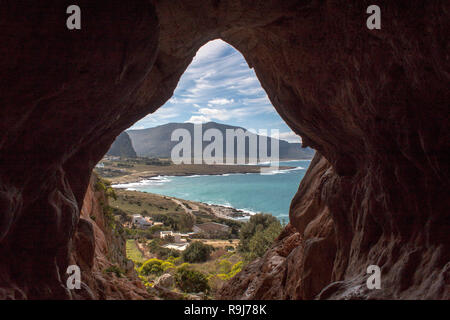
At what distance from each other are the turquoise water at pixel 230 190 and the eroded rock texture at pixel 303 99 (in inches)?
3070

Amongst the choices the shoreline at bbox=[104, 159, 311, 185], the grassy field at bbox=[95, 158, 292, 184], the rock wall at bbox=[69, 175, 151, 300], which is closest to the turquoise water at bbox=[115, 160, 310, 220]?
the shoreline at bbox=[104, 159, 311, 185]

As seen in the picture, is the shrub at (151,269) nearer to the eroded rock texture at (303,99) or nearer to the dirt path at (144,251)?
the dirt path at (144,251)

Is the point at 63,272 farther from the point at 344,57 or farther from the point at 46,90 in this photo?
the point at 344,57

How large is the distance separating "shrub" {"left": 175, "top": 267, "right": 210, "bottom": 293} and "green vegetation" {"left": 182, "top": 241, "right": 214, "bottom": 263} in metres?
15.1

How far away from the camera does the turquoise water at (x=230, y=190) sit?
339ft

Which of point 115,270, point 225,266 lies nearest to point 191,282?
point 115,270

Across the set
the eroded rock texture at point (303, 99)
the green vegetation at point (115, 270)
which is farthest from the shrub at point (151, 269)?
the eroded rock texture at point (303, 99)

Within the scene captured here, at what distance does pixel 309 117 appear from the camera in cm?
1045

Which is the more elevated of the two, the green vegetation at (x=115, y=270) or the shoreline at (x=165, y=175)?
the green vegetation at (x=115, y=270)

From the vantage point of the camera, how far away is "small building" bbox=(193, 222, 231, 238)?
5624cm

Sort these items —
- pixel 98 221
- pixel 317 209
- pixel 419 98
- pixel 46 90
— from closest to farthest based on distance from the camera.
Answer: pixel 46 90, pixel 419 98, pixel 317 209, pixel 98 221

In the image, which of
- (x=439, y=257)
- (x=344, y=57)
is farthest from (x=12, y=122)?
(x=439, y=257)

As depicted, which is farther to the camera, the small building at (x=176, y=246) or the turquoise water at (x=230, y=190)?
the turquoise water at (x=230, y=190)

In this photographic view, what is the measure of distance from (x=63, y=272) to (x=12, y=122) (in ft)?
15.1
